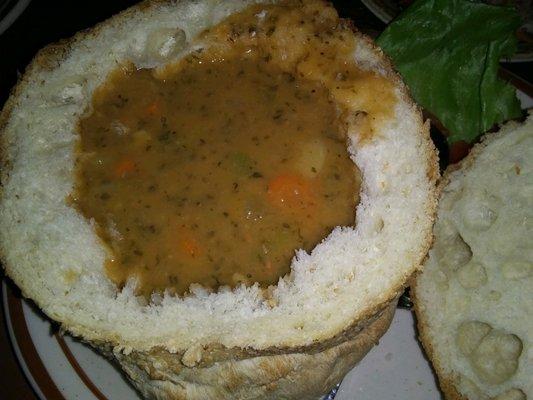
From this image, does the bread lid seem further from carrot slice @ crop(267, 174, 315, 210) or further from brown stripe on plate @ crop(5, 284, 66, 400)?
brown stripe on plate @ crop(5, 284, 66, 400)

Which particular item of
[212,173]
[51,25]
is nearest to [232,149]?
[212,173]

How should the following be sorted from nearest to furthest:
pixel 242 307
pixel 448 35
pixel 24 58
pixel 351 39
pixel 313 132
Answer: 1. pixel 242 307
2. pixel 313 132
3. pixel 351 39
4. pixel 448 35
5. pixel 24 58

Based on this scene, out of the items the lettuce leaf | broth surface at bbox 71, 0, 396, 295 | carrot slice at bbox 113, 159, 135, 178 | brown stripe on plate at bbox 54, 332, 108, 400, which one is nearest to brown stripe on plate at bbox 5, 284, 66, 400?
brown stripe on plate at bbox 54, 332, 108, 400

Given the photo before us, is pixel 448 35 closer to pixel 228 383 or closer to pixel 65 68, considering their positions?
pixel 65 68

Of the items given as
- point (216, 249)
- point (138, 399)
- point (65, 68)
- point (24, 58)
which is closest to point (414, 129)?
point (216, 249)

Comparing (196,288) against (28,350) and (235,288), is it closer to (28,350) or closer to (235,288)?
(235,288)
